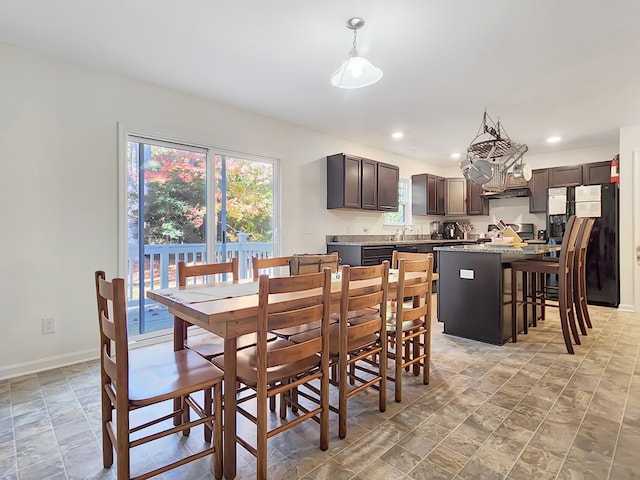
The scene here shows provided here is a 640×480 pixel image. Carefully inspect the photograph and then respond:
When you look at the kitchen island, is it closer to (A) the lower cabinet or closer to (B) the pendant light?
(A) the lower cabinet

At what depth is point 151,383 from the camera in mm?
1474

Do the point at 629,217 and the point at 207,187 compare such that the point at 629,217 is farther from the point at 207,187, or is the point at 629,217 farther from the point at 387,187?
the point at 207,187

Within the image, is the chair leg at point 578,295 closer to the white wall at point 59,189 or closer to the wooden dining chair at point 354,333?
the wooden dining chair at point 354,333

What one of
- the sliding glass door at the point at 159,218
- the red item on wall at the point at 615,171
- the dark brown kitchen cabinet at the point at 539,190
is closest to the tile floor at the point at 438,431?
the sliding glass door at the point at 159,218

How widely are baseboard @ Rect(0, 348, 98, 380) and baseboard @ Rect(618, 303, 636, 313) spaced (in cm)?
628

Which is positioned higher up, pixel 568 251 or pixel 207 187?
pixel 207 187

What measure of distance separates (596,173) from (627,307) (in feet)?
6.66

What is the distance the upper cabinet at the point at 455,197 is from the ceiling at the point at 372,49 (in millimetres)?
2737

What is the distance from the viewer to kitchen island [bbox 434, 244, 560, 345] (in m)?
3.29

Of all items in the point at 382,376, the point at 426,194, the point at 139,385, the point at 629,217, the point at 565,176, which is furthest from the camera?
the point at 426,194

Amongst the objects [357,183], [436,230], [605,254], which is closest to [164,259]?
[357,183]

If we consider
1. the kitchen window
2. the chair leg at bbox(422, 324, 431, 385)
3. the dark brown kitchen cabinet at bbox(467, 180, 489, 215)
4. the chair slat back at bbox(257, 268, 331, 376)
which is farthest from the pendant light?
the dark brown kitchen cabinet at bbox(467, 180, 489, 215)

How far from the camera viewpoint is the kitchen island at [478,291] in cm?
329

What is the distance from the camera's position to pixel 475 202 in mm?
6840
